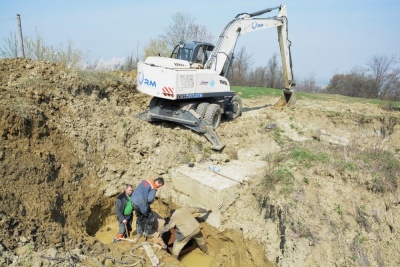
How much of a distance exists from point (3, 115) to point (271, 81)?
3157 centimetres

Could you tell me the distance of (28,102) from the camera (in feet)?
24.4

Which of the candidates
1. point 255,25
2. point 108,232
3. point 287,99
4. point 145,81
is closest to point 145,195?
point 108,232

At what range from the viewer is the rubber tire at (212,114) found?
8.83 meters

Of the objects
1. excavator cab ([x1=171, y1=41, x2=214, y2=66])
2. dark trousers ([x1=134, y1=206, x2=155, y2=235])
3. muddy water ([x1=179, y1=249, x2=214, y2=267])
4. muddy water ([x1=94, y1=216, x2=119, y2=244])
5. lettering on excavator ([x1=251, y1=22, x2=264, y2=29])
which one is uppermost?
lettering on excavator ([x1=251, y1=22, x2=264, y2=29])

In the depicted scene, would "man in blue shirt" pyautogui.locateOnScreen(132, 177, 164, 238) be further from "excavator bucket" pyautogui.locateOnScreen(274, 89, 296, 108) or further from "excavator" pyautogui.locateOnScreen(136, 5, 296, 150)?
"excavator bucket" pyautogui.locateOnScreen(274, 89, 296, 108)

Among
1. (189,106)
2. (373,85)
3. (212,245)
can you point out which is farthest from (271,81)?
(212,245)

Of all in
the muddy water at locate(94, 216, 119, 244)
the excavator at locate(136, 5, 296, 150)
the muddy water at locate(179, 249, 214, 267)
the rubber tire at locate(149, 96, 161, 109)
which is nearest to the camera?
the muddy water at locate(179, 249, 214, 267)

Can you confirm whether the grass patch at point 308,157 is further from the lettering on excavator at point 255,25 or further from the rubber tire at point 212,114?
the lettering on excavator at point 255,25

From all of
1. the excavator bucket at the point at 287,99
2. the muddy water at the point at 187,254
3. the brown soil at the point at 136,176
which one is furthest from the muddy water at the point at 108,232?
the excavator bucket at the point at 287,99

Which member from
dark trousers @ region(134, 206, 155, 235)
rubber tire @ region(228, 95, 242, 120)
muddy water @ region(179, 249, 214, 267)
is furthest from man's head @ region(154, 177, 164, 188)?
rubber tire @ region(228, 95, 242, 120)

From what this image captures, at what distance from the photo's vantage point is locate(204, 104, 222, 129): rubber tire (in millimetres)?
8828

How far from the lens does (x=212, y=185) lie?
22.7 ft

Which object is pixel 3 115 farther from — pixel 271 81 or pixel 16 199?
pixel 271 81

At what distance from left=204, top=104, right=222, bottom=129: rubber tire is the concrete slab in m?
1.37
